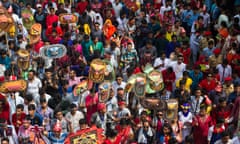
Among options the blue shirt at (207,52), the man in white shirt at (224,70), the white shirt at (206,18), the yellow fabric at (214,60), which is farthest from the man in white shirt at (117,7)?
the man in white shirt at (224,70)

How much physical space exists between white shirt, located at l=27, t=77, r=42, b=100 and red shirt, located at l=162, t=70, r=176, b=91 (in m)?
2.57

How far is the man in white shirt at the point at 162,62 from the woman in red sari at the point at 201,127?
2363 mm

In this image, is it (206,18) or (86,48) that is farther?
(206,18)

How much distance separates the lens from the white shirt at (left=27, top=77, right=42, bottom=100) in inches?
482

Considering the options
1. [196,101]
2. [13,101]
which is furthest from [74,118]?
[196,101]

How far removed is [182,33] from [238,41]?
4.62 feet

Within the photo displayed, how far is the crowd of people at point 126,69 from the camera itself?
11195 mm

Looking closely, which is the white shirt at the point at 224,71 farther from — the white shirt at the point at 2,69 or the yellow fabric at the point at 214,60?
the white shirt at the point at 2,69

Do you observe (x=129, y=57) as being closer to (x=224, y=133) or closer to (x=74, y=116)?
(x=74, y=116)

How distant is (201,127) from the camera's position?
37.4 feet

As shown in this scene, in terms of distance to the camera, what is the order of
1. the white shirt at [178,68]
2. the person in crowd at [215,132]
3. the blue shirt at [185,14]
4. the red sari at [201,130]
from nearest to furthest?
1. the person in crowd at [215,132]
2. the red sari at [201,130]
3. the white shirt at [178,68]
4. the blue shirt at [185,14]

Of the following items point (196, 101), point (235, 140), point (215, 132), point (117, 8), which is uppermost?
point (117, 8)

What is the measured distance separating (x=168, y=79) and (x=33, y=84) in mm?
2791

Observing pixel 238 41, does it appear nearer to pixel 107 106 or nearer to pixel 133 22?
pixel 133 22
